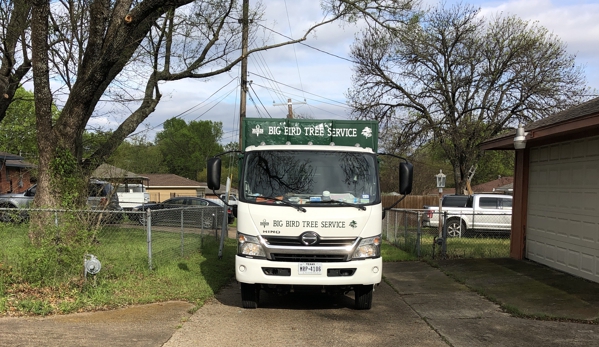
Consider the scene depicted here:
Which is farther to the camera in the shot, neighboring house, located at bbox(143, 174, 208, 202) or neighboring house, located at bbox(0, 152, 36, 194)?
neighboring house, located at bbox(143, 174, 208, 202)

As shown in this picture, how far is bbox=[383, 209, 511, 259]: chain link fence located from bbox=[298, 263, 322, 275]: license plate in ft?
18.7

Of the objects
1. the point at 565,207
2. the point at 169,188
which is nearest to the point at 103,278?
the point at 565,207

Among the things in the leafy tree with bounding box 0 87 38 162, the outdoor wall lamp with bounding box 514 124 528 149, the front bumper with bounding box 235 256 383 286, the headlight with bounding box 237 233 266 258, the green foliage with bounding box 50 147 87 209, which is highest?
the leafy tree with bounding box 0 87 38 162

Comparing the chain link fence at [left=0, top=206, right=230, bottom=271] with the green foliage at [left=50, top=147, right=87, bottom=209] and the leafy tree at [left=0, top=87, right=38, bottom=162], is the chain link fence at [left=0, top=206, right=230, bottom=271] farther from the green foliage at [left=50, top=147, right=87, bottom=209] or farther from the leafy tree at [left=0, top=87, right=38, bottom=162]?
the leafy tree at [left=0, top=87, right=38, bottom=162]

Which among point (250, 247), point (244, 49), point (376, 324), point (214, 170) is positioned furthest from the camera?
point (244, 49)

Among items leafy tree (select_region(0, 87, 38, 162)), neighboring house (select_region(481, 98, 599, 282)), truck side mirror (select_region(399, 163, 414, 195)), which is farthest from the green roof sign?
leafy tree (select_region(0, 87, 38, 162))

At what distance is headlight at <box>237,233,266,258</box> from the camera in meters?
6.81

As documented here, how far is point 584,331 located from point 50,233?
7.27m

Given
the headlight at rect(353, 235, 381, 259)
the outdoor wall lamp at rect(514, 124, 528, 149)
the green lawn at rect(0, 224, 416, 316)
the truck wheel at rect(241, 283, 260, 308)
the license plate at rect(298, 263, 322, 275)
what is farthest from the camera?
the outdoor wall lamp at rect(514, 124, 528, 149)

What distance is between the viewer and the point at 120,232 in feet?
32.2

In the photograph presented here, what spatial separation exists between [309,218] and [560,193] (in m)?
6.13

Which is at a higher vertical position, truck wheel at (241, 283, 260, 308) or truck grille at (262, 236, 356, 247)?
truck grille at (262, 236, 356, 247)

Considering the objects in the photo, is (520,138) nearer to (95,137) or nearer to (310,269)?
(310,269)

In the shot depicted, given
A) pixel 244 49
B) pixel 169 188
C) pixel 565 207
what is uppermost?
pixel 244 49
